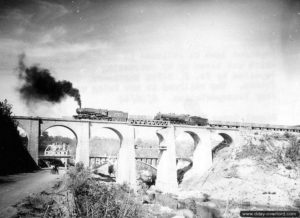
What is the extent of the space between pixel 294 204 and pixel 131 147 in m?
20.6

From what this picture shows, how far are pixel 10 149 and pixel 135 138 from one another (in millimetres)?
16162

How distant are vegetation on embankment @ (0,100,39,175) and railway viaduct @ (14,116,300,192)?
38.9 inches

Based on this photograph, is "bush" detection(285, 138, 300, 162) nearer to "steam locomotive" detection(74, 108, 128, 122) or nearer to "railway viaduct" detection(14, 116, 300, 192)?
"railway viaduct" detection(14, 116, 300, 192)

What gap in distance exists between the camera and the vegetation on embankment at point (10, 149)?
23.8 metres

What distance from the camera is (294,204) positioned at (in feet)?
83.6

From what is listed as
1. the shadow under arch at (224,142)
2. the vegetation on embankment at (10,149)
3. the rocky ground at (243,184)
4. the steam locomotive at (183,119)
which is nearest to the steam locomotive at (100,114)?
the steam locomotive at (183,119)

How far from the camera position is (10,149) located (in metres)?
25.5

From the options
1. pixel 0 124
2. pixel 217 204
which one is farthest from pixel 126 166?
pixel 0 124

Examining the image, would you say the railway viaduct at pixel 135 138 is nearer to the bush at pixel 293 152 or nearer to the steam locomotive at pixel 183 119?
the steam locomotive at pixel 183 119

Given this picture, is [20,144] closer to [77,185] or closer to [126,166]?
[126,166]

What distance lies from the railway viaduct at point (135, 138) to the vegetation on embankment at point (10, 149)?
0.99 m

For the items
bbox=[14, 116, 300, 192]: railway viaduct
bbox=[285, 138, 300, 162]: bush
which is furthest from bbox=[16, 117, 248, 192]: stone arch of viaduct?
bbox=[285, 138, 300, 162]: bush

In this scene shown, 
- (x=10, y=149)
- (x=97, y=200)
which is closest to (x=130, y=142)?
(x=10, y=149)

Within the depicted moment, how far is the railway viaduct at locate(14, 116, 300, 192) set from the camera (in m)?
29.8
